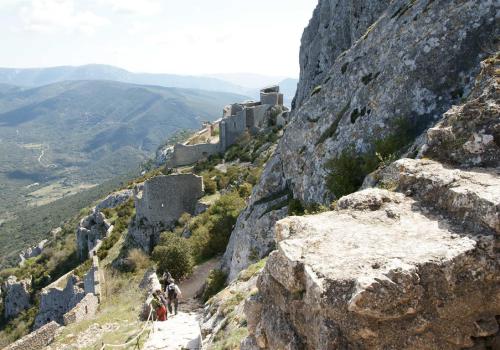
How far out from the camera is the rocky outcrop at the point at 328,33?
80.9ft

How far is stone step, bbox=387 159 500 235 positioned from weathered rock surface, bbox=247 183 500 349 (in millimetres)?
108

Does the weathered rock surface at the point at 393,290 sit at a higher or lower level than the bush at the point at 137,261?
higher

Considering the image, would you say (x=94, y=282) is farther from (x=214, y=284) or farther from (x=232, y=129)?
(x=232, y=129)

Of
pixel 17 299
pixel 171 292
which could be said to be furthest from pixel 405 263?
pixel 17 299

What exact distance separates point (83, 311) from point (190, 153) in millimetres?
32233

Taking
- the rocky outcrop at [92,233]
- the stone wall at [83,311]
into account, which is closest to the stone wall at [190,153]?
the rocky outcrop at [92,233]

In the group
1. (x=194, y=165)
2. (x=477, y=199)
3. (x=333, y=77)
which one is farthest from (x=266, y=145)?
(x=477, y=199)

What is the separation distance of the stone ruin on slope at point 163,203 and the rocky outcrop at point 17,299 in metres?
16.9

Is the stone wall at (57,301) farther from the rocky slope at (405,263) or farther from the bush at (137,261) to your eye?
the rocky slope at (405,263)

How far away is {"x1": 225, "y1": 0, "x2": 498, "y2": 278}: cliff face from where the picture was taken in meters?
12.7

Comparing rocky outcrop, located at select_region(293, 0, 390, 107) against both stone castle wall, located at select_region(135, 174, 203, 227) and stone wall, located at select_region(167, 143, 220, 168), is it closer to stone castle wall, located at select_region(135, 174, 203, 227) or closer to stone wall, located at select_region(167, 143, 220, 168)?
stone castle wall, located at select_region(135, 174, 203, 227)

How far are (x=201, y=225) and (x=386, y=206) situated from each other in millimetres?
19479

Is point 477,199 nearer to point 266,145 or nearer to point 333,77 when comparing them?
point 333,77

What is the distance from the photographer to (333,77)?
58.2ft
